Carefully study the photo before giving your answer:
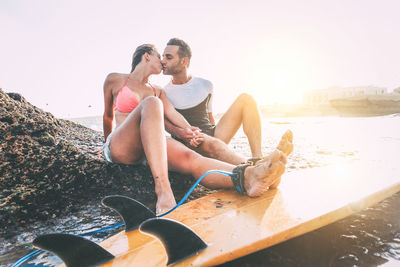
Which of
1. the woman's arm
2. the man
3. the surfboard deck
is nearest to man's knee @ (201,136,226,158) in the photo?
the man

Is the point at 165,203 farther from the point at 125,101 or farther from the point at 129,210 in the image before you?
the point at 125,101

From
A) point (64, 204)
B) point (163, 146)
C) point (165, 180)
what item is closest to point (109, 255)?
point (165, 180)

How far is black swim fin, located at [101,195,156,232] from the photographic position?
1044 millimetres

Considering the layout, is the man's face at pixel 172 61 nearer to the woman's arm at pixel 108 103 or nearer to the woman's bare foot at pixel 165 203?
the woman's arm at pixel 108 103

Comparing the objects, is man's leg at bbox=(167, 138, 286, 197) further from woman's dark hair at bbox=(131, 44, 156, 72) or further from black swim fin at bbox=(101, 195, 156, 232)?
woman's dark hair at bbox=(131, 44, 156, 72)

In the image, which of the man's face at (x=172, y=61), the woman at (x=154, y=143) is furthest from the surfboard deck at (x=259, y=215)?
the man's face at (x=172, y=61)

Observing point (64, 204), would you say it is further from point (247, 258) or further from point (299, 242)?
point (299, 242)

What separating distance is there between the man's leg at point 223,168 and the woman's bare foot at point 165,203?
0.31m

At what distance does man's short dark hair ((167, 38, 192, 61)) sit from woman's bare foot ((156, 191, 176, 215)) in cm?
191

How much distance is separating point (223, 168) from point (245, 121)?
95 centimetres

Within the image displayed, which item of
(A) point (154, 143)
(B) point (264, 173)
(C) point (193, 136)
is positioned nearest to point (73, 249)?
(A) point (154, 143)

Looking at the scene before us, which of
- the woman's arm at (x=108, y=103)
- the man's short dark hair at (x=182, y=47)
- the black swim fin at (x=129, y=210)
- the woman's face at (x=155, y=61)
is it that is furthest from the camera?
the man's short dark hair at (x=182, y=47)

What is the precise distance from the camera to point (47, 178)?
1.72m

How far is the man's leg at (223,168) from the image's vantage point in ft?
4.01
